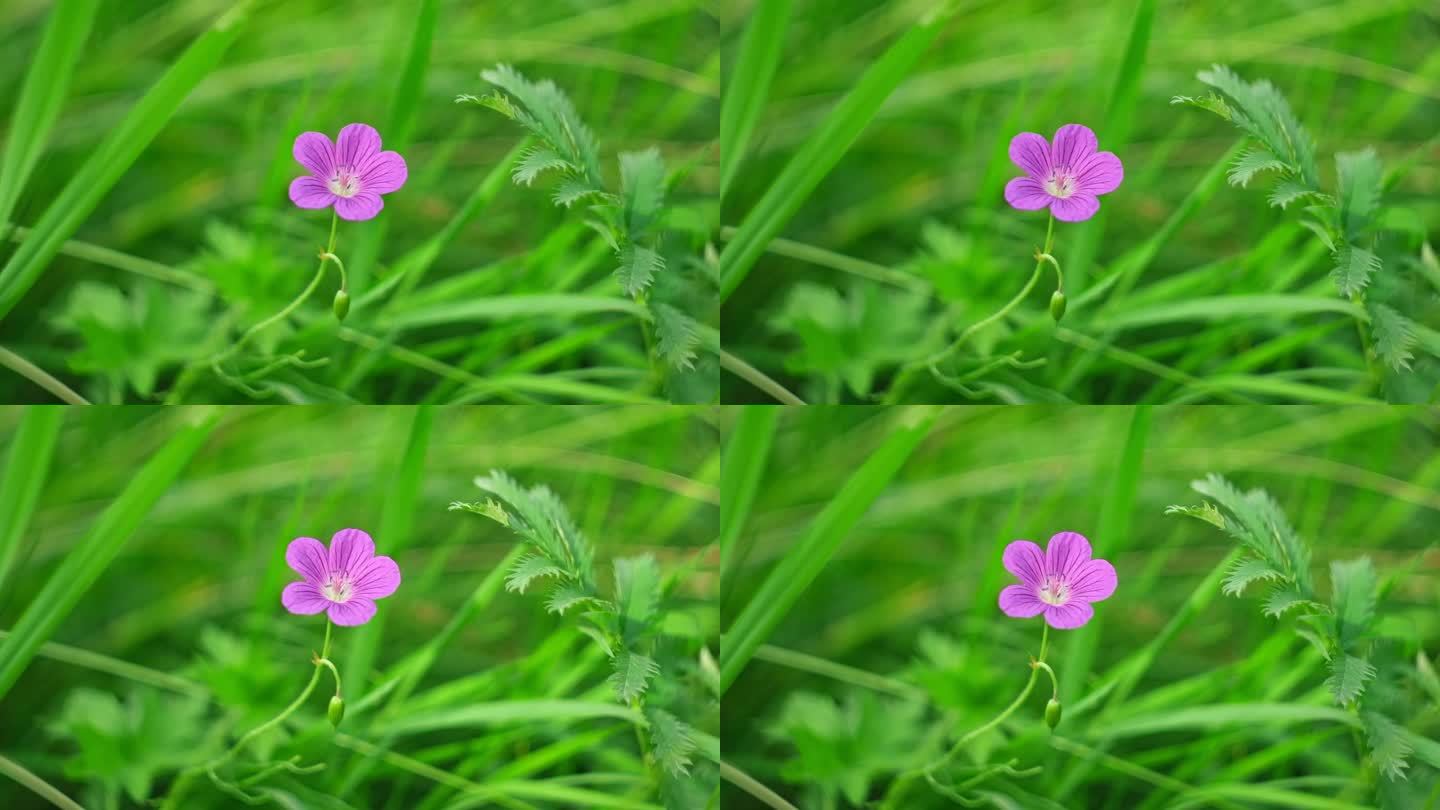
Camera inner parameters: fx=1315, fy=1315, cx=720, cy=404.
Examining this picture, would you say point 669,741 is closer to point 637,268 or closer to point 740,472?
point 740,472

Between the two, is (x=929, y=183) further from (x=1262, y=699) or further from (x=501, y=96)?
(x=1262, y=699)

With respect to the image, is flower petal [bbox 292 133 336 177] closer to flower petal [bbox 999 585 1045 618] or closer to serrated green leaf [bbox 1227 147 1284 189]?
flower petal [bbox 999 585 1045 618]

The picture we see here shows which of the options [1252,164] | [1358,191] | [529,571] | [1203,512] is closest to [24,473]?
[529,571]

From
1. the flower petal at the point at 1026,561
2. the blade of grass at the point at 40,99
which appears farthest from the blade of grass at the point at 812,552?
the blade of grass at the point at 40,99

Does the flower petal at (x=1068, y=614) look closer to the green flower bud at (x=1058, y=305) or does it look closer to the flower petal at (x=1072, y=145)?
the green flower bud at (x=1058, y=305)

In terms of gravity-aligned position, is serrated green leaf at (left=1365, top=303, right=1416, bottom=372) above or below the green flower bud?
above

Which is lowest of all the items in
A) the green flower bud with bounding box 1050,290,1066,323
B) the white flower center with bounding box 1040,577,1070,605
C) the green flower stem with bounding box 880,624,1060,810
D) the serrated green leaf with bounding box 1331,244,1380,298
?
the green flower stem with bounding box 880,624,1060,810

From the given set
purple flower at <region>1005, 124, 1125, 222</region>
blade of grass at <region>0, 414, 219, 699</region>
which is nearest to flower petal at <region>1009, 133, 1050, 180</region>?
purple flower at <region>1005, 124, 1125, 222</region>
